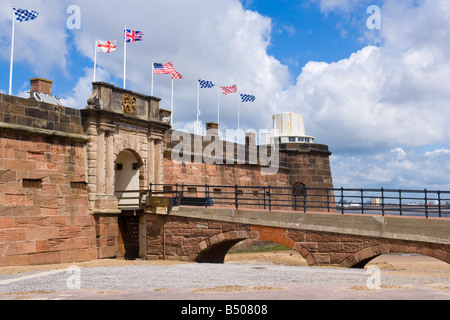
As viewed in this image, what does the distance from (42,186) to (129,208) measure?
3.95 m

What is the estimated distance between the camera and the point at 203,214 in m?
17.5

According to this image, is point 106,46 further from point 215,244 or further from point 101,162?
point 215,244

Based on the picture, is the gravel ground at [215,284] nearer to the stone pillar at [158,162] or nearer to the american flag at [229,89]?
the stone pillar at [158,162]

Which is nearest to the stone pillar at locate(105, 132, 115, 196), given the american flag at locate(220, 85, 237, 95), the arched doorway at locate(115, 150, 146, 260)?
the arched doorway at locate(115, 150, 146, 260)

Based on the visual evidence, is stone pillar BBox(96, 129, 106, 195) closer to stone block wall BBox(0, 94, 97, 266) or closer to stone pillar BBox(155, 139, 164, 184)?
stone block wall BBox(0, 94, 97, 266)

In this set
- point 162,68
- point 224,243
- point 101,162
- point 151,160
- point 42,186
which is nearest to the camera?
point 42,186

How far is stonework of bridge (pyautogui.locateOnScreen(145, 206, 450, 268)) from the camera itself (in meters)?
13.7

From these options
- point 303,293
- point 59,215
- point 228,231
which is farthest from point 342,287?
point 59,215

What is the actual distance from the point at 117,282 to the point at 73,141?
784 centimetres

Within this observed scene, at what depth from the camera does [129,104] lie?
1925cm

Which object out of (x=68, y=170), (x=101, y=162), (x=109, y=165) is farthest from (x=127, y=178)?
(x=68, y=170)

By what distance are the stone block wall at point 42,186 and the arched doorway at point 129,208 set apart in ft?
6.37

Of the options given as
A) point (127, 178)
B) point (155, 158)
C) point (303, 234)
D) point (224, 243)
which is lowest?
point (224, 243)
